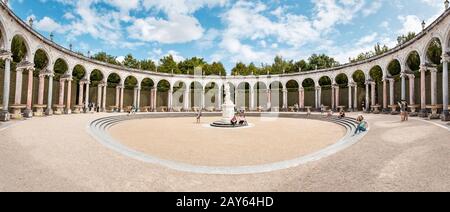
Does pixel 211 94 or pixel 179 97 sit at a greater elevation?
pixel 211 94

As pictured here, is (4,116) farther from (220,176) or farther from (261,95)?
(261,95)

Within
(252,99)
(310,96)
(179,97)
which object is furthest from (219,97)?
(310,96)

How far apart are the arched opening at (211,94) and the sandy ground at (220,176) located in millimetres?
42887

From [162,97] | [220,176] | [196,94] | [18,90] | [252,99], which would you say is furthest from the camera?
[196,94]

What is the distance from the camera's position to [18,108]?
19359 mm

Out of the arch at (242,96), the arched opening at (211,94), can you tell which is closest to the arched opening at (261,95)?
the arch at (242,96)

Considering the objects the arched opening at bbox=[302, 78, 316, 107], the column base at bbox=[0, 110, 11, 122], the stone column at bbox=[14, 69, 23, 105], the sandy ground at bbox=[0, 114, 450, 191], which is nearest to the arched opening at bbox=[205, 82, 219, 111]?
the arched opening at bbox=[302, 78, 316, 107]

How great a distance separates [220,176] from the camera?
6.82 m

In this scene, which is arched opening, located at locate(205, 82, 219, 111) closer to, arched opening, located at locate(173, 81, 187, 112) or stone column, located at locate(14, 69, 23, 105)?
arched opening, located at locate(173, 81, 187, 112)

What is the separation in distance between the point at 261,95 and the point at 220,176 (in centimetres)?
4396

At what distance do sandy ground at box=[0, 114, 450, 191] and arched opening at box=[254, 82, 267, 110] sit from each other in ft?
130
